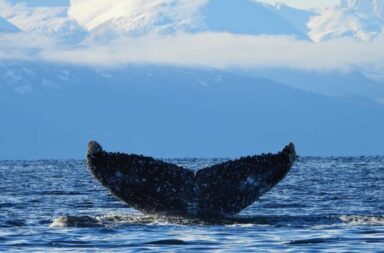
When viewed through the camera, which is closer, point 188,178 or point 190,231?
point 190,231

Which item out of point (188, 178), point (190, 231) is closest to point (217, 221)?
point (190, 231)

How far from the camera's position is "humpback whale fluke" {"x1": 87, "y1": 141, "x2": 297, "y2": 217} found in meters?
18.1

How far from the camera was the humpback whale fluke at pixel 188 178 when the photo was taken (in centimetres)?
1811

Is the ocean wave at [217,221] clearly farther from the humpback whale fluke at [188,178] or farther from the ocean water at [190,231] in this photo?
the humpback whale fluke at [188,178]

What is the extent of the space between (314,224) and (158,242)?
11.4ft

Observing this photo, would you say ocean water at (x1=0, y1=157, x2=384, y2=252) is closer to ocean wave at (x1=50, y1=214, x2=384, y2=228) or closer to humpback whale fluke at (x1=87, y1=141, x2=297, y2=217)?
ocean wave at (x1=50, y1=214, x2=384, y2=228)

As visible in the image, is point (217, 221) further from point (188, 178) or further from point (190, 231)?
point (188, 178)

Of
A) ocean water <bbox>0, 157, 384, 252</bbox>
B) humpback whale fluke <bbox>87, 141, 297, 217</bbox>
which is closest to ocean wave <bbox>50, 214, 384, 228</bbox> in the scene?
ocean water <bbox>0, 157, 384, 252</bbox>

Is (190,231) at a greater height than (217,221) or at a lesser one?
lesser

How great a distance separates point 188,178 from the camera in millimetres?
18203

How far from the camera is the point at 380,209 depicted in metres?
24.8

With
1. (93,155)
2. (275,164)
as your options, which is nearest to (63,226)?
(93,155)

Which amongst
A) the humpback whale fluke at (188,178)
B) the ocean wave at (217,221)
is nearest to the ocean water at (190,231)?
the ocean wave at (217,221)

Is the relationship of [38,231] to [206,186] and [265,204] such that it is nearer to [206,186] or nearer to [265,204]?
[206,186]
